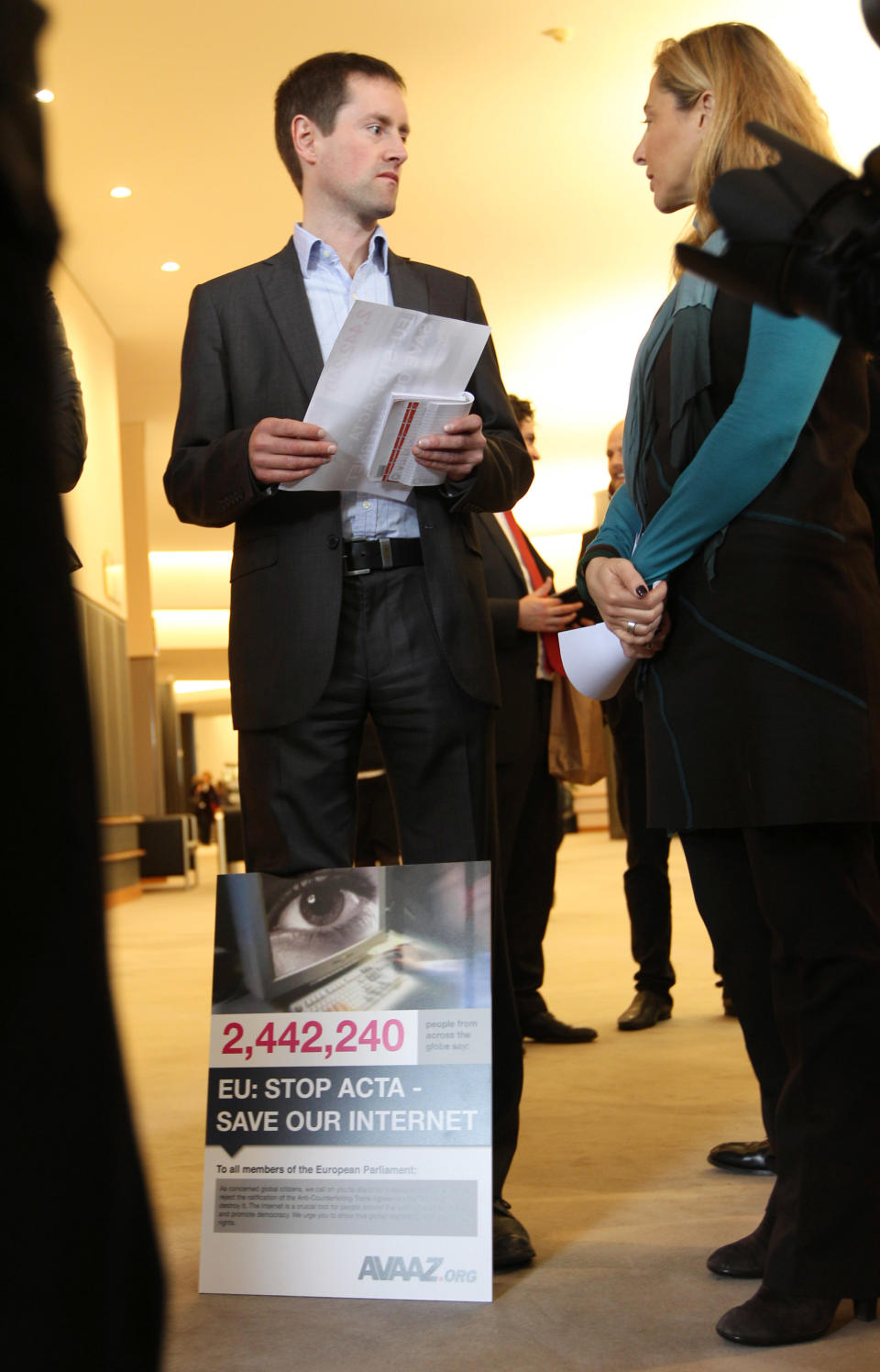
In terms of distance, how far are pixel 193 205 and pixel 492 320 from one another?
3340 mm

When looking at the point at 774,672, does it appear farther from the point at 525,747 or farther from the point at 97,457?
the point at 97,457

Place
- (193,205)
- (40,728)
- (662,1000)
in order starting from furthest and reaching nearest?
(193,205) → (662,1000) → (40,728)

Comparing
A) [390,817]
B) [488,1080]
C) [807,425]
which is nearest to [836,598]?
[807,425]

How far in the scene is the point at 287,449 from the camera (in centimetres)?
165

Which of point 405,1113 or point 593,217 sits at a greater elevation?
point 593,217

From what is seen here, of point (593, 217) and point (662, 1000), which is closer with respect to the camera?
point (662, 1000)

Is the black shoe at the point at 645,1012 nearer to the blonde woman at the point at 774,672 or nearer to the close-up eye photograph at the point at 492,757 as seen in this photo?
the close-up eye photograph at the point at 492,757

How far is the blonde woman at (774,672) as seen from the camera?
1442mm

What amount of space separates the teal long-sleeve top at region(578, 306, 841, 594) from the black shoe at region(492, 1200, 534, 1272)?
969 mm

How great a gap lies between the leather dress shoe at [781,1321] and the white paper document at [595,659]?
29.8 inches

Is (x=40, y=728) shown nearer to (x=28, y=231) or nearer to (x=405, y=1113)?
(x=28, y=231)

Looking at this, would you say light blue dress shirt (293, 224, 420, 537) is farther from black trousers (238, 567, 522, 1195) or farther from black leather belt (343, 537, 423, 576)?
black trousers (238, 567, 522, 1195)

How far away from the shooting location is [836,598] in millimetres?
1483

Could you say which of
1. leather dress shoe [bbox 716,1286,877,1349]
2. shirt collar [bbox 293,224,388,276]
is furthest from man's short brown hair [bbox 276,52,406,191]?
leather dress shoe [bbox 716,1286,877,1349]
